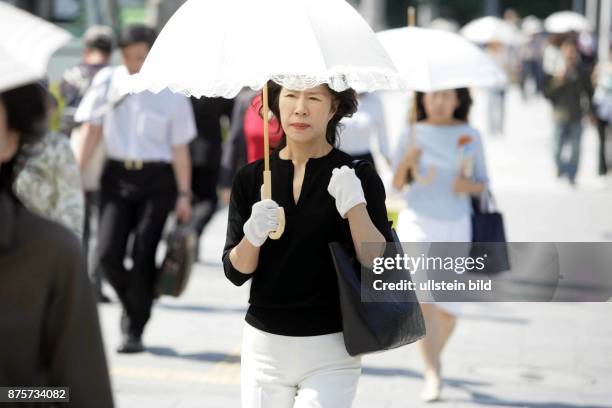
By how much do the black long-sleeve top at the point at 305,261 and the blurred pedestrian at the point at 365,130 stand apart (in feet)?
13.7

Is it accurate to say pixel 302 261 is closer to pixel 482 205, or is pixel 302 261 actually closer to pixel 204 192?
pixel 482 205

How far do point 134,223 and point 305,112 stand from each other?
370cm

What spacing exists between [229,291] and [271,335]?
5.65 meters

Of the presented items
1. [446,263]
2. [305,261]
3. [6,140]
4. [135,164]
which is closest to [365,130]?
[135,164]

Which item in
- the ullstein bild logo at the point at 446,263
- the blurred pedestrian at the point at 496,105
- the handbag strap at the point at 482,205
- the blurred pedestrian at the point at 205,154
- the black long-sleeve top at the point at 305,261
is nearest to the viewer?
the black long-sleeve top at the point at 305,261

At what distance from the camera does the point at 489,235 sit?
5922 mm

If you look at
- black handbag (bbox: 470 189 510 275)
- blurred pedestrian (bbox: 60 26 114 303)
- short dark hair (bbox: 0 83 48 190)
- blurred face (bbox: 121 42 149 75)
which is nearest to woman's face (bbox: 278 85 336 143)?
short dark hair (bbox: 0 83 48 190)

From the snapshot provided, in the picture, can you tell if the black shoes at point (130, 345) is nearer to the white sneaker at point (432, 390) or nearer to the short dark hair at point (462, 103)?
the white sneaker at point (432, 390)

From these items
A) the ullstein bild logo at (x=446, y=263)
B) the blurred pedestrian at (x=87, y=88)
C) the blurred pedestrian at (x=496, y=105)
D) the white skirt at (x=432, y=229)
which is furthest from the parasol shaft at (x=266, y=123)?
the blurred pedestrian at (x=496, y=105)

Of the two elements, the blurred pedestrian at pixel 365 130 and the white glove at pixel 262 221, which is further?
the blurred pedestrian at pixel 365 130

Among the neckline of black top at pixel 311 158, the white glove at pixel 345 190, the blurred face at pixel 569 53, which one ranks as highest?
the neckline of black top at pixel 311 158

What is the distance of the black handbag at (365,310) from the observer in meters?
3.45

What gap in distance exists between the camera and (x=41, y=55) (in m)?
2.32

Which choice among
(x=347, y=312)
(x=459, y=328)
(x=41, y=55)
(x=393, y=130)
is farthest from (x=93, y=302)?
(x=393, y=130)
